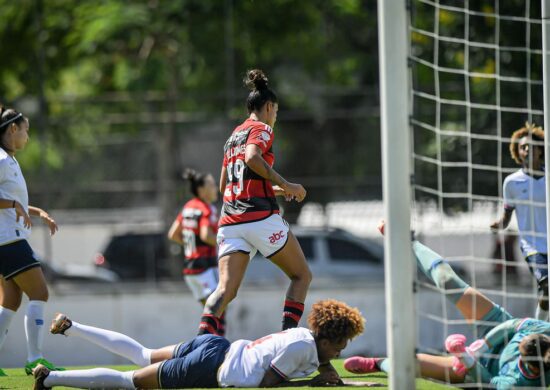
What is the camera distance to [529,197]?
873 centimetres

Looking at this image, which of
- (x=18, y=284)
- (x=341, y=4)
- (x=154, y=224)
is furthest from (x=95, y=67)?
(x=18, y=284)

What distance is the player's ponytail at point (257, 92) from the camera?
24.5ft

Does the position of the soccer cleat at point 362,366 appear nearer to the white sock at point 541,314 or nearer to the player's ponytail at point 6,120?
the white sock at point 541,314


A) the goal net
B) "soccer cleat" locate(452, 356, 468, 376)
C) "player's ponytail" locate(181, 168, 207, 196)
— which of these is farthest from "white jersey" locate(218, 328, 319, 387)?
the goal net

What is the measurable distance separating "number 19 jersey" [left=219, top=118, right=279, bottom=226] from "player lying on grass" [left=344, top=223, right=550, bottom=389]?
116cm


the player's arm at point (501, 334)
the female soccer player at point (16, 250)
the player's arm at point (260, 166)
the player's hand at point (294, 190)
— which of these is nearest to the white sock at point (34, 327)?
the female soccer player at point (16, 250)

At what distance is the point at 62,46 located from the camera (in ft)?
67.9

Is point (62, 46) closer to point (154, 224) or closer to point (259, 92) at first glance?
point (154, 224)

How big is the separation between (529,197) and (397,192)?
3332mm

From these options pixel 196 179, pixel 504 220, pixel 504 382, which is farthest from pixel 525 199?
pixel 196 179

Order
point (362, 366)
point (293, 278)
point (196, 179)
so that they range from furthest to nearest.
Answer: point (196, 179) → point (293, 278) → point (362, 366)

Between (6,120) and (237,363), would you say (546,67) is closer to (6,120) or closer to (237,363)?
(237,363)

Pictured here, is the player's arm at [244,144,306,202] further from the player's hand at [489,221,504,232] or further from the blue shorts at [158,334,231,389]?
the player's hand at [489,221,504,232]

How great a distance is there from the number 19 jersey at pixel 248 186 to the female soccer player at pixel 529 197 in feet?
8.03
